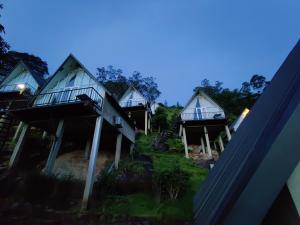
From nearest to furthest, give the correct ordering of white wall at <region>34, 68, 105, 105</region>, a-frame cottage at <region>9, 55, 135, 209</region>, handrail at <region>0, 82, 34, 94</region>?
1. a-frame cottage at <region>9, 55, 135, 209</region>
2. white wall at <region>34, 68, 105, 105</region>
3. handrail at <region>0, 82, 34, 94</region>

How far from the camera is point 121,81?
3888 centimetres

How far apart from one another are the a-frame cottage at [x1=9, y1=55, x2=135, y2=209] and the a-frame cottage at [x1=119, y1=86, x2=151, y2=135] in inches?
280

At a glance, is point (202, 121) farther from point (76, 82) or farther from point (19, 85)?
point (19, 85)

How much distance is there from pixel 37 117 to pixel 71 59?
16.9ft

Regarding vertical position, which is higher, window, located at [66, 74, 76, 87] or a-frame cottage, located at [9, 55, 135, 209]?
window, located at [66, 74, 76, 87]

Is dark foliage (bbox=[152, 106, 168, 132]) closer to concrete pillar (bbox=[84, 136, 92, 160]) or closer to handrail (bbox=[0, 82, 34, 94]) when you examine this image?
concrete pillar (bbox=[84, 136, 92, 160])

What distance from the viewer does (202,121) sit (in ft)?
63.1

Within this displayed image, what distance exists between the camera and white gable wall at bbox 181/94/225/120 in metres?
19.9

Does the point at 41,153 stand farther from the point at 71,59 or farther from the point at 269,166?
the point at 269,166

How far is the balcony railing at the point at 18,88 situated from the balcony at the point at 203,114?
17.6m

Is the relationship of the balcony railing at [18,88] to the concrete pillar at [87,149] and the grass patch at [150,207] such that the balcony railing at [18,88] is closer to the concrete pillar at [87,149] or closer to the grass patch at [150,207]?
the concrete pillar at [87,149]

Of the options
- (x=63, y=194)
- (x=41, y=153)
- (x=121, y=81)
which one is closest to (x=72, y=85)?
(x=41, y=153)

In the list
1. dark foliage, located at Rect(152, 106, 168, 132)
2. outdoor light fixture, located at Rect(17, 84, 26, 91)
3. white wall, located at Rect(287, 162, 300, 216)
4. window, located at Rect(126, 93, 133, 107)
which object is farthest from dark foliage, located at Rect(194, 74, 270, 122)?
white wall, located at Rect(287, 162, 300, 216)

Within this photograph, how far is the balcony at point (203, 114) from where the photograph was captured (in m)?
19.4
